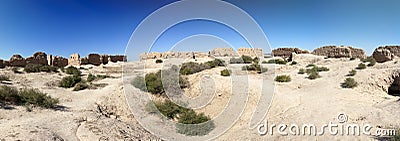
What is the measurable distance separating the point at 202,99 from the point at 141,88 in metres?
3.41

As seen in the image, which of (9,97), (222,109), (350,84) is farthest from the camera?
(350,84)

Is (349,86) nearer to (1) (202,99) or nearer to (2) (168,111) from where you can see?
(1) (202,99)

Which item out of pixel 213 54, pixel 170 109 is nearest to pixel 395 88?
pixel 170 109

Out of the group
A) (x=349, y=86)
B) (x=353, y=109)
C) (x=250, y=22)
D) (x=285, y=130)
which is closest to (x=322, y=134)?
(x=285, y=130)

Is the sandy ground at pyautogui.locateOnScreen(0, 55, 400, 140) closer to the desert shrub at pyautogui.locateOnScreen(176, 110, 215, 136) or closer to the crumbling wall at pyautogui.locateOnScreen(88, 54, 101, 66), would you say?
the desert shrub at pyautogui.locateOnScreen(176, 110, 215, 136)

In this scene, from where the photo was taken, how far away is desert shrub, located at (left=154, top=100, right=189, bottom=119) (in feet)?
32.1

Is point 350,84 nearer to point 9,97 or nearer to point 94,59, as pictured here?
point 9,97

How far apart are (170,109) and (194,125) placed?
1.59 m

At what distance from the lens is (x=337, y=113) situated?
25.2 feet

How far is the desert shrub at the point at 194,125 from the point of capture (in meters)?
8.50

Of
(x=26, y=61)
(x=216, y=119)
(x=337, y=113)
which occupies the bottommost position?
(x=216, y=119)

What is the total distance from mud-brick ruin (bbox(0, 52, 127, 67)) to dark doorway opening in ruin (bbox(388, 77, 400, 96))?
27.2 m

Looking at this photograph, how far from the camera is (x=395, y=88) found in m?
12.5

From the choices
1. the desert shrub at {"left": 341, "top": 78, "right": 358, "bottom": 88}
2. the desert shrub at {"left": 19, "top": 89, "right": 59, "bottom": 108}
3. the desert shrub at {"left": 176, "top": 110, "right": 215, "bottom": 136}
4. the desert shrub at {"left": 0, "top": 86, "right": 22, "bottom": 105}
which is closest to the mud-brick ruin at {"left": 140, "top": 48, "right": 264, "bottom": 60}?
the desert shrub at {"left": 341, "top": 78, "right": 358, "bottom": 88}
